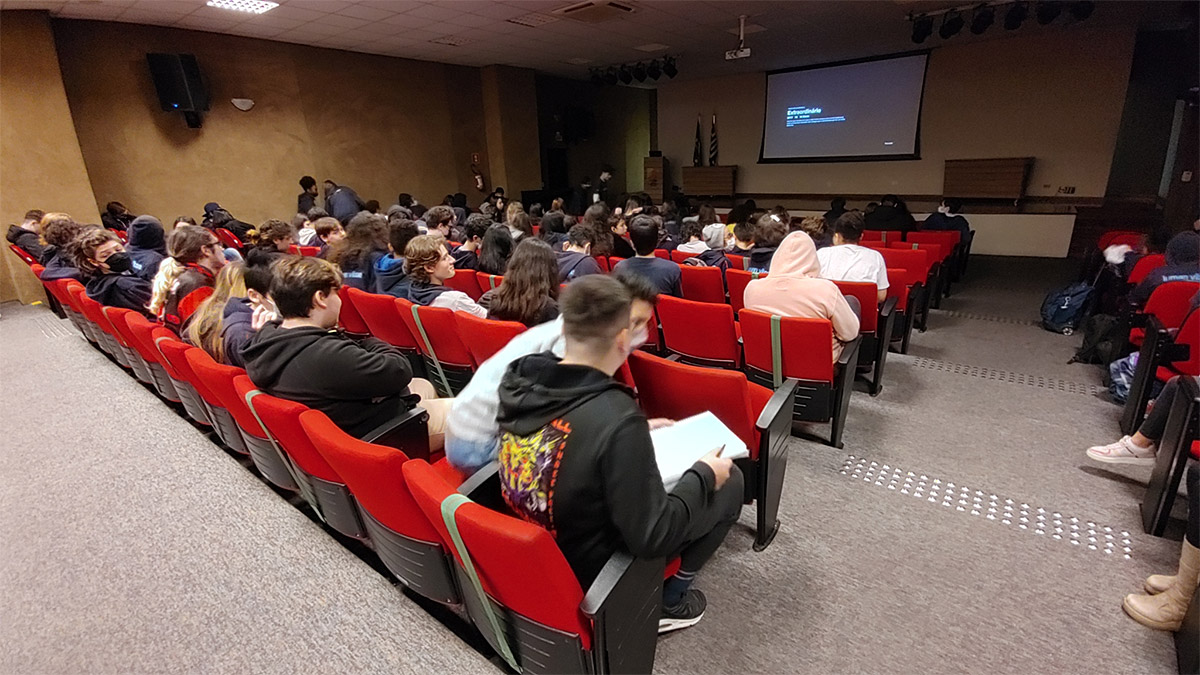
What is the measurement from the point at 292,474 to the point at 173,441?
4.72ft

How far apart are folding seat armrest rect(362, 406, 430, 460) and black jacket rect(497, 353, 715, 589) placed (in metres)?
0.70

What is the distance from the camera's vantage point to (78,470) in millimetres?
2627

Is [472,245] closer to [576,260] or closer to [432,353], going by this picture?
[576,260]

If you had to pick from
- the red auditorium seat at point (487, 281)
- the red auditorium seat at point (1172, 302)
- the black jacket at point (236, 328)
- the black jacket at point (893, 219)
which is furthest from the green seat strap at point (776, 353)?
the black jacket at point (893, 219)

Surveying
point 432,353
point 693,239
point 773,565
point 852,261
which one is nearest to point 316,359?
point 432,353

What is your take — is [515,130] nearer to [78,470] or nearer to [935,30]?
[935,30]

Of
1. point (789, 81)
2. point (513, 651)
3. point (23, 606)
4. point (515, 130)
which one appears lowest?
point (23, 606)

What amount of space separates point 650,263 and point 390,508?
2241 millimetres

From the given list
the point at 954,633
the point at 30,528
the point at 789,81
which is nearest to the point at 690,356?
the point at 954,633

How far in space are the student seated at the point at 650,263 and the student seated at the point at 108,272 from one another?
11.1ft

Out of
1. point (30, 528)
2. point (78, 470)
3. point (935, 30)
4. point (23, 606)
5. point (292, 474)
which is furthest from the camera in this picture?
point (935, 30)

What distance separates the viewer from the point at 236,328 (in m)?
2.15

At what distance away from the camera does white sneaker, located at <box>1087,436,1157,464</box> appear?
2.27 metres

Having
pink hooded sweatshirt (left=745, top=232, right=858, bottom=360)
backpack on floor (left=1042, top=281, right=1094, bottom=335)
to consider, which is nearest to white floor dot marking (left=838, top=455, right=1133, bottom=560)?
pink hooded sweatshirt (left=745, top=232, right=858, bottom=360)
